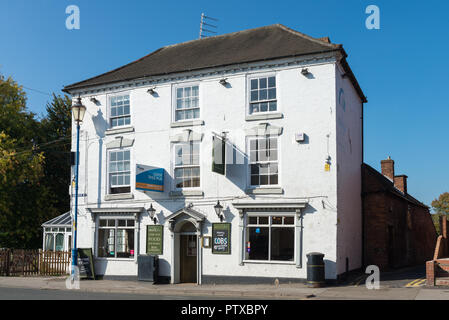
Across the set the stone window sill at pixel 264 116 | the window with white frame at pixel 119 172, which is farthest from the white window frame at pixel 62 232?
the stone window sill at pixel 264 116

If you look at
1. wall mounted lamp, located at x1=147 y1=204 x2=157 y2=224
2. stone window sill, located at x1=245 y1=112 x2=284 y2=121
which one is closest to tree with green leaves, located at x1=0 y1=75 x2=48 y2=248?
wall mounted lamp, located at x1=147 y1=204 x2=157 y2=224

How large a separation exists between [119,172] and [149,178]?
2.77 m

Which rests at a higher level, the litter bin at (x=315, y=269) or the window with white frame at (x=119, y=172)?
the window with white frame at (x=119, y=172)

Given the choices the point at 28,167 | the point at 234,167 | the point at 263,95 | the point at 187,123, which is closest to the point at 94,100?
the point at 187,123

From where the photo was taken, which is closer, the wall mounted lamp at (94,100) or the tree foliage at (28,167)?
the wall mounted lamp at (94,100)

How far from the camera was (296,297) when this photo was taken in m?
15.1

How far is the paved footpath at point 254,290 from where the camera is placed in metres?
14.7

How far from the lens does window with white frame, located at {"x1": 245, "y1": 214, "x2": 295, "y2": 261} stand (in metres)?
18.6

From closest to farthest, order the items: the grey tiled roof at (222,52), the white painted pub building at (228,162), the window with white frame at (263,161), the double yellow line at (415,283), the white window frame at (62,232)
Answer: the double yellow line at (415,283) < the white painted pub building at (228,162) < the window with white frame at (263,161) < the grey tiled roof at (222,52) < the white window frame at (62,232)

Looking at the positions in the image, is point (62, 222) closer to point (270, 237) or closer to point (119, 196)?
point (119, 196)

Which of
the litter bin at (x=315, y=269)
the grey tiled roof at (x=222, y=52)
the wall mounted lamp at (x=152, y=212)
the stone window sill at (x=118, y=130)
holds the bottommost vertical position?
the litter bin at (x=315, y=269)

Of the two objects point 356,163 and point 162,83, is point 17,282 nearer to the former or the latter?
point 162,83

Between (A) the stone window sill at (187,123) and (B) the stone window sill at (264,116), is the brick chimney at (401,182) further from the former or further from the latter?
(A) the stone window sill at (187,123)

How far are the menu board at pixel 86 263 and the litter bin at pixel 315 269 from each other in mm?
10091
